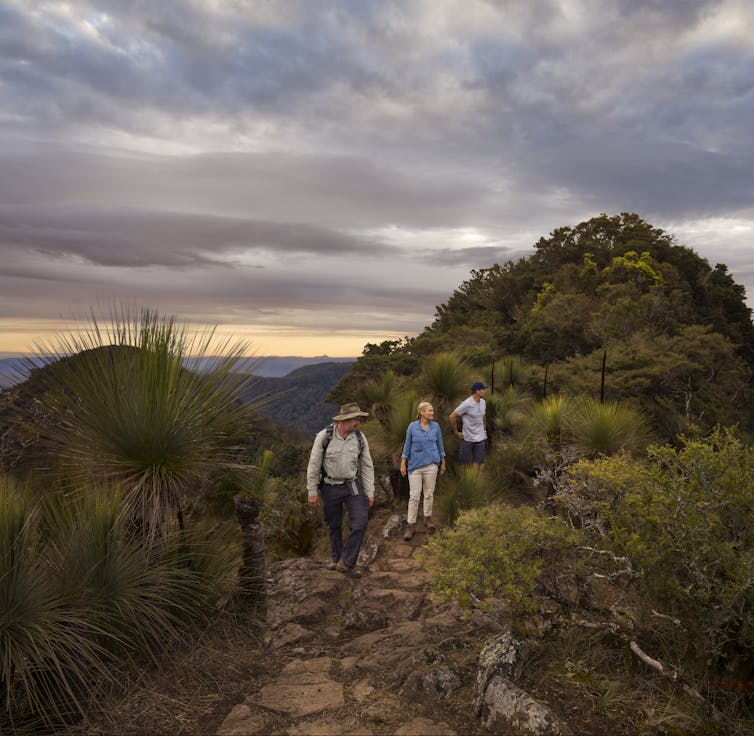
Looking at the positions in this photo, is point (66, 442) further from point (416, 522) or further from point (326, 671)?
point (416, 522)

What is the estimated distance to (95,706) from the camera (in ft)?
11.6

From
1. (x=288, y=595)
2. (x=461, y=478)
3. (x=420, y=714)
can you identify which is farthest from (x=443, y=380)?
(x=420, y=714)

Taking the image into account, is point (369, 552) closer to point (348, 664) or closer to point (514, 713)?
point (348, 664)

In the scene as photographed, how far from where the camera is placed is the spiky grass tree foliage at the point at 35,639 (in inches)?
129

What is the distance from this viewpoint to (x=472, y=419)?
325 inches

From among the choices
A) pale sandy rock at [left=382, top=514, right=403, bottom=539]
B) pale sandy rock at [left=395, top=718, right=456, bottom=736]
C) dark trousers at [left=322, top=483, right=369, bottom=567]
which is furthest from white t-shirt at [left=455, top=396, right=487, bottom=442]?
pale sandy rock at [left=395, top=718, right=456, bottom=736]

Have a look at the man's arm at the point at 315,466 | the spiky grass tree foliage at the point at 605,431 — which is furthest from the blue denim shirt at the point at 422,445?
the spiky grass tree foliage at the point at 605,431

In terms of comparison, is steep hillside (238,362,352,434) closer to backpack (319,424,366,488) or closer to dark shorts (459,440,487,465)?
dark shorts (459,440,487,465)

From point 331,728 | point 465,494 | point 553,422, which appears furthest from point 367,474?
point 553,422

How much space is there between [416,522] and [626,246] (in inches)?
1089

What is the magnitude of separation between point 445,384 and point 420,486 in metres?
3.48

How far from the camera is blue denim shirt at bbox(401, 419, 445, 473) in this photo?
23.6ft

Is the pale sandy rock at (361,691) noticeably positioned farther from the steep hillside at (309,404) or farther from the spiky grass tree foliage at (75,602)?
the steep hillside at (309,404)

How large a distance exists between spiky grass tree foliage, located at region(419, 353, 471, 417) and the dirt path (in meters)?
4.88
